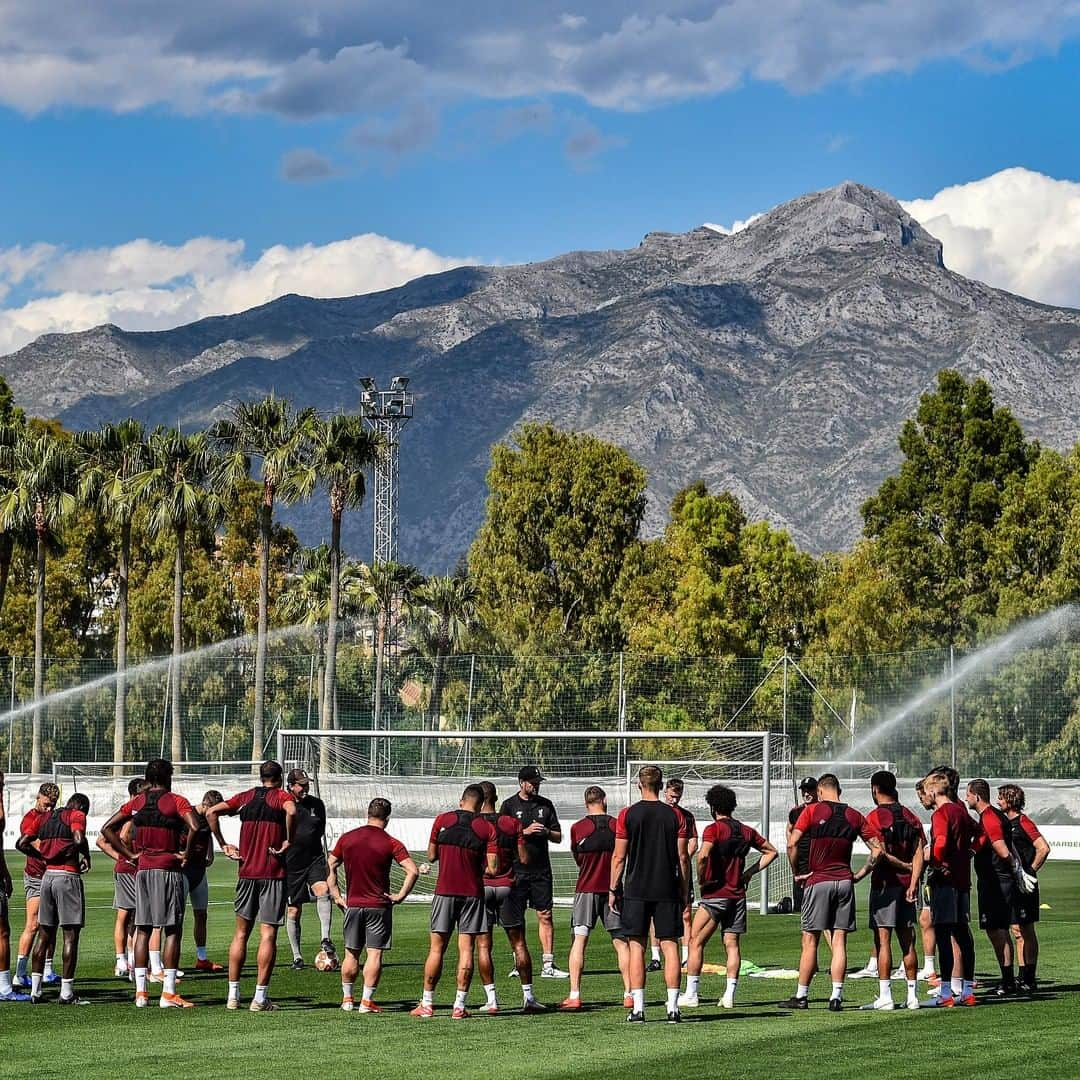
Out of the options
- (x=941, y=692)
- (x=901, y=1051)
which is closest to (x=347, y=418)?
(x=941, y=692)

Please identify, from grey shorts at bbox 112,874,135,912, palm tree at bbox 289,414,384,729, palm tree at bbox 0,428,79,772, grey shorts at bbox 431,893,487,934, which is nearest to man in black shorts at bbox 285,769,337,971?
grey shorts at bbox 112,874,135,912

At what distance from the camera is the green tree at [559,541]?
68.8 m

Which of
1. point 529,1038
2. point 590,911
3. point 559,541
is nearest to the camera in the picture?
point 529,1038

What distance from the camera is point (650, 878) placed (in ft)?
46.8

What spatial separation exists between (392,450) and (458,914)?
66.6m

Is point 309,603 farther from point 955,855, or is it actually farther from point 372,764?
point 955,855

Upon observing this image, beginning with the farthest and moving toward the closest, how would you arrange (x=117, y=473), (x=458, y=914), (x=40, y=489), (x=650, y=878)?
1. (x=117, y=473)
2. (x=40, y=489)
3. (x=458, y=914)
4. (x=650, y=878)

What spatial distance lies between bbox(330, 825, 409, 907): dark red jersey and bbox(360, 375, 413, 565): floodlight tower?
64199 millimetres

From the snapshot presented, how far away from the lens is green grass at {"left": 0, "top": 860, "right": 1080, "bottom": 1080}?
40.0 ft

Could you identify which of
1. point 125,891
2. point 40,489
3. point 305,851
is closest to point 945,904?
point 305,851

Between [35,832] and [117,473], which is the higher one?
[117,473]

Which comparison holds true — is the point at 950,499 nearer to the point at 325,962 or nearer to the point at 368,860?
the point at 325,962

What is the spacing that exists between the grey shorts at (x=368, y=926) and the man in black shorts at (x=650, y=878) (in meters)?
2.03

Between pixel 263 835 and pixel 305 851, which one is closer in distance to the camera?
pixel 263 835
